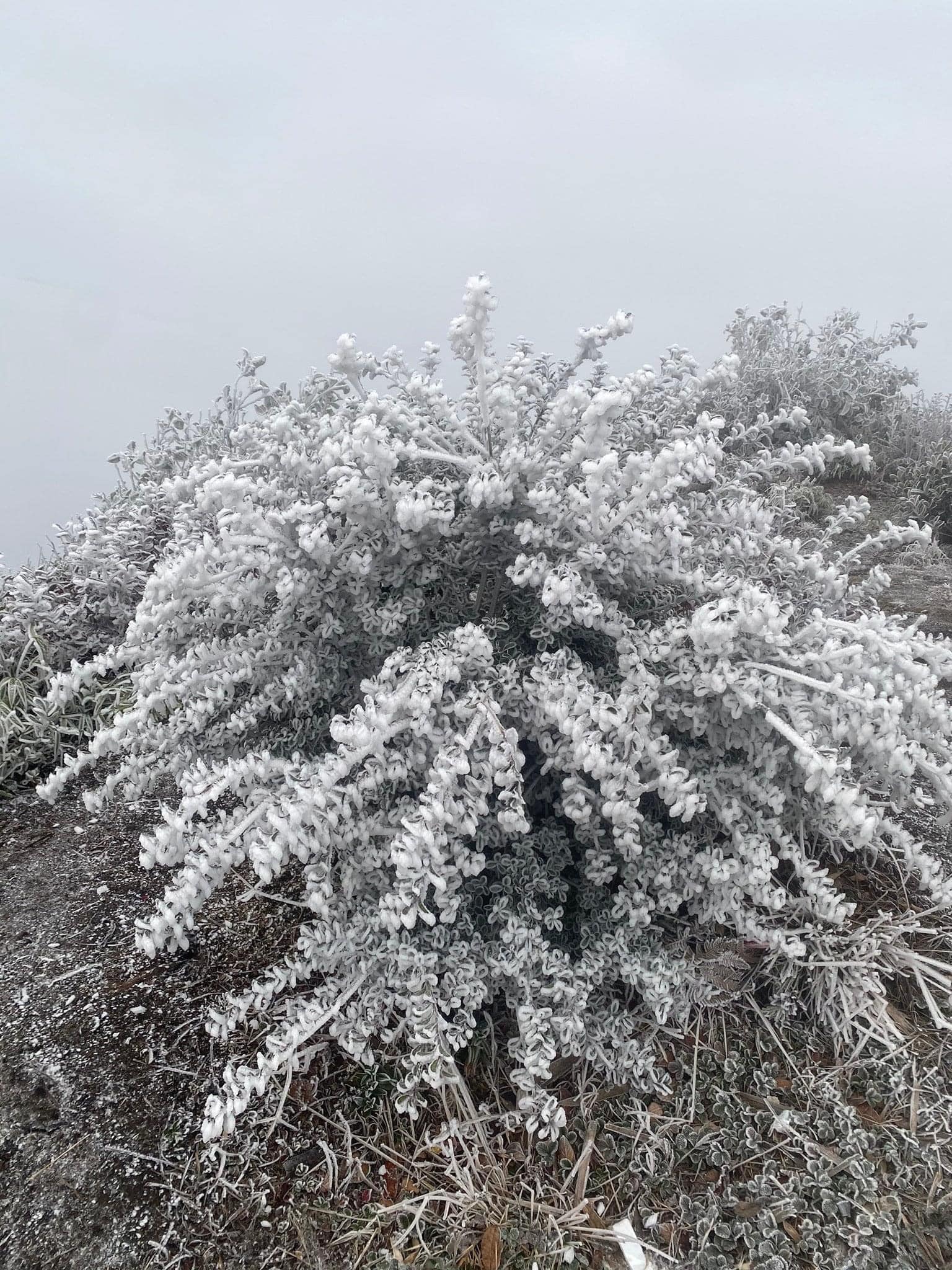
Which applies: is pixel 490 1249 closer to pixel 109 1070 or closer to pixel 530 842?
pixel 530 842

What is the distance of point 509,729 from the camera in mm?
1558

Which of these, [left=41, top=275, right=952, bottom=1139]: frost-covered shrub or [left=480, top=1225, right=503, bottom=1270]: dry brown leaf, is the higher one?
[left=41, top=275, right=952, bottom=1139]: frost-covered shrub

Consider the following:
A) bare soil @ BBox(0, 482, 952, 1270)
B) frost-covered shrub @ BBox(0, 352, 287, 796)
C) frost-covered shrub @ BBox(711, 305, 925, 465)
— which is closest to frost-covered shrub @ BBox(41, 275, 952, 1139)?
bare soil @ BBox(0, 482, 952, 1270)

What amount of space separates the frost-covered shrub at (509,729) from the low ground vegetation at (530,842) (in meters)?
0.01

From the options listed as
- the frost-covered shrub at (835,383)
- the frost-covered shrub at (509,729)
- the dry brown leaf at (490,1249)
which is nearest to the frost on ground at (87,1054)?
the frost-covered shrub at (509,729)

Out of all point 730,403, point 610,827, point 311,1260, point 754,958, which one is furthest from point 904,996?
point 730,403

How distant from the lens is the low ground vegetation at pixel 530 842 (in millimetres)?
1538

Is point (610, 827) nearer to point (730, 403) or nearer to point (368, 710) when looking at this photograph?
point (368, 710)

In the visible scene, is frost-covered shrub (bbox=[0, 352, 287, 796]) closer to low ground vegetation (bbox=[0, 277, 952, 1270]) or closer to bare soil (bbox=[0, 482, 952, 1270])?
bare soil (bbox=[0, 482, 952, 1270])

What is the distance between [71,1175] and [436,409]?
1701 mm

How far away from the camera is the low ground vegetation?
1.54 meters

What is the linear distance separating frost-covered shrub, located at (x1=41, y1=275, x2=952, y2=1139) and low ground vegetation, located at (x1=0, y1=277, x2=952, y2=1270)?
0.01 metres

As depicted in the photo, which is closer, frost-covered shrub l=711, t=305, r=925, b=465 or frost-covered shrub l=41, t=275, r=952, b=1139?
frost-covered shrub l=41, t=275, r=952, b=1139

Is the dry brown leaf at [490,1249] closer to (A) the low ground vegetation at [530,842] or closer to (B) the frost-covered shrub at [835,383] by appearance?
(A) the low ground vegetation at [530,842]
